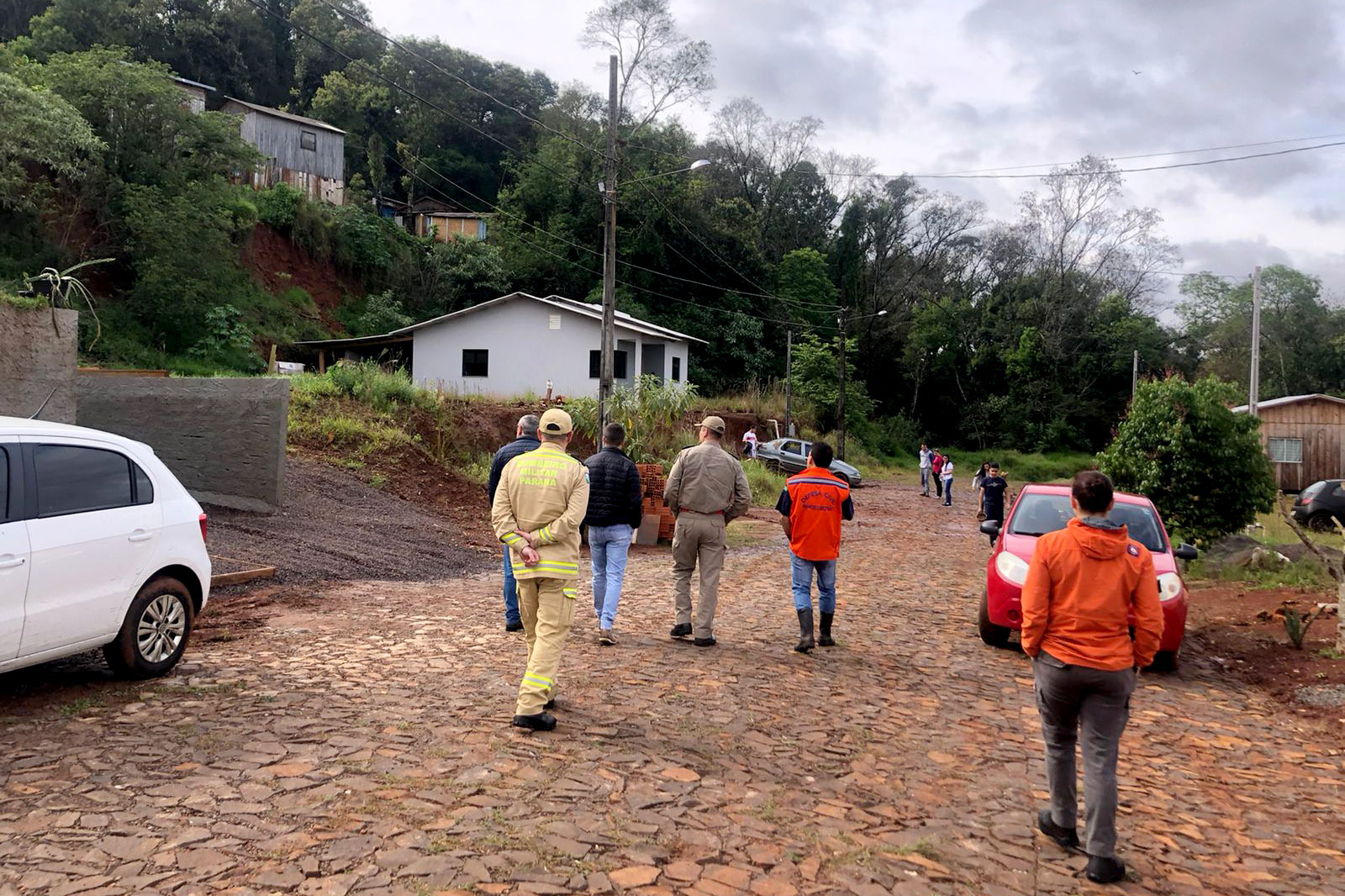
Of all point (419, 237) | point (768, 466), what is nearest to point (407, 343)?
point (419, 237)

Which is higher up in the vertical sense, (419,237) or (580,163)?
(580,163)

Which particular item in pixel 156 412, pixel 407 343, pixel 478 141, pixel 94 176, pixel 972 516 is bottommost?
pixel 972 516

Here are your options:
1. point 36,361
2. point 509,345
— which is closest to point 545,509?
point 36,361

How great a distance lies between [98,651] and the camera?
7.55 meters

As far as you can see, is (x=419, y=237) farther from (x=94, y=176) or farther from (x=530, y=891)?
(x=530, y=891)

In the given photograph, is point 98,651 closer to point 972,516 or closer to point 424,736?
point 424,736

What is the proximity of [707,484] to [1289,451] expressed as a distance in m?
39.0

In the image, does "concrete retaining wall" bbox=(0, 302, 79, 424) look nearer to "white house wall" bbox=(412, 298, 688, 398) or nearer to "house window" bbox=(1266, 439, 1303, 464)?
"white house wall" bbox=(412, 298, 688, 398)

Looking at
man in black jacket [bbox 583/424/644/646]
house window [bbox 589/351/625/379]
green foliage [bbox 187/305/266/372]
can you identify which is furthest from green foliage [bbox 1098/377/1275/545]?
green foliage [bbox 187/305/266/372]

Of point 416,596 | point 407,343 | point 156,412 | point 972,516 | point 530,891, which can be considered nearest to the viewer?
point 530,891

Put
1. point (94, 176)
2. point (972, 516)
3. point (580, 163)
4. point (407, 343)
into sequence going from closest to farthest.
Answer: point (972, 516), point (94, 176), point (407, 343), point (580, 163)

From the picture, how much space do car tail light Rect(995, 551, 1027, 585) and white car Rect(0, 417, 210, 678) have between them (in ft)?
22.3

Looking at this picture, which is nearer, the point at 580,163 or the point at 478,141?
the point at 580,163

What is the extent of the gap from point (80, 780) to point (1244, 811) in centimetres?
615
